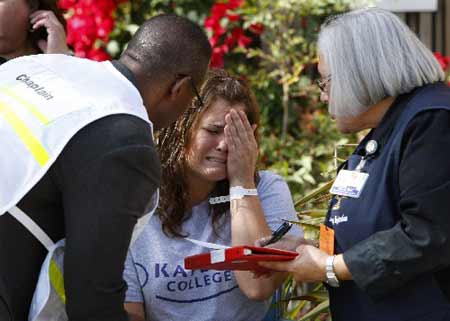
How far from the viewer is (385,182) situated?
7.75 feet

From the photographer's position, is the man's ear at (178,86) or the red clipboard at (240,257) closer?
the man's ear at (178,86)

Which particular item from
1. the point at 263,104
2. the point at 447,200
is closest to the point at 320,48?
the point at 447,200

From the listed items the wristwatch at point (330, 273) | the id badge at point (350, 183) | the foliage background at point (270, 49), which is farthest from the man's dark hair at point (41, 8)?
the foliage background at point (270, 49)

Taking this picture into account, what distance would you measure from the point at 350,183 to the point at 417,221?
0.84 ft

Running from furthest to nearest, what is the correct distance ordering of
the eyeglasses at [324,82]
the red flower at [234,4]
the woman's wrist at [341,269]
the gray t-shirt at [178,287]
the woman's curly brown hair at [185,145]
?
the red flower at [234,4]
the woman's curly brown hair at [185,145]
the gray t-shirt at [178,287]
the eyeglasses at [324,82]
the woman's wrist at [341,269]

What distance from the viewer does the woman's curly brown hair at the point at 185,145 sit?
3148mm

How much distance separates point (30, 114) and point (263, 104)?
3.43m

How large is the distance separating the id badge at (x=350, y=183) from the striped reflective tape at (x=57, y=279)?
Answer: 2.72 ft

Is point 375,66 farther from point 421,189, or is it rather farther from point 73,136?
point 73,136

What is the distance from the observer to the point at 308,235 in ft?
13.6

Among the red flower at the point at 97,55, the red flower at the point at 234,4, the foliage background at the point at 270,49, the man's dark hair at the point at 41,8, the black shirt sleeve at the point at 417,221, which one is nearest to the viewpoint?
the black shirt sleeve at the point at 417,221

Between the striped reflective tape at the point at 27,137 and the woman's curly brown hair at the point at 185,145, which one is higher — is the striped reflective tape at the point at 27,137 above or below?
above

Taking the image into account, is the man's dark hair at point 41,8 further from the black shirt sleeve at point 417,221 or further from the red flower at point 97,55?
the red flower at point 97,55

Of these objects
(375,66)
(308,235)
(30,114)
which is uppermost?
(30,114)
